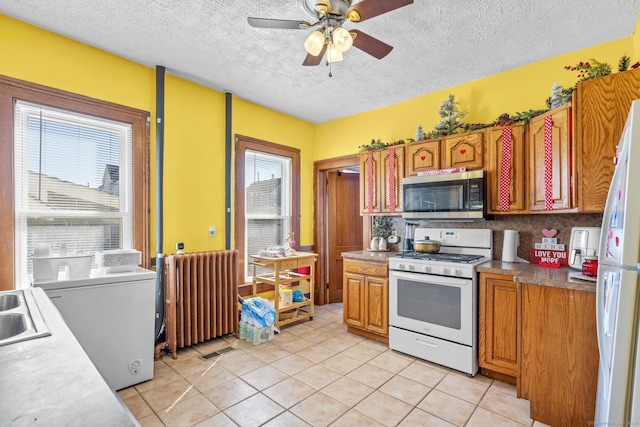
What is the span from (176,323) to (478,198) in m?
3.06

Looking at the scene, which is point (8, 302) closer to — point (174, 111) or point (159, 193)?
point (159, 193)

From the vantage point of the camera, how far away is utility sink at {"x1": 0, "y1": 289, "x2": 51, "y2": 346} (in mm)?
1064

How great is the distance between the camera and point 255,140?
12.9 feet

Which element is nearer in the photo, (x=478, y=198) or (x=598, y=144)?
(x=598, y=144)

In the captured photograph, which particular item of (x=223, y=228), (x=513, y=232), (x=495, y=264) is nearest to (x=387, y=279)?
(x=495, y=264)

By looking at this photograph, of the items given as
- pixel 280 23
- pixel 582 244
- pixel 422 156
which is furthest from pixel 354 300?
pixel 280 23

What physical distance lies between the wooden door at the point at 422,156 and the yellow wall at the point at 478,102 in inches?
16.9

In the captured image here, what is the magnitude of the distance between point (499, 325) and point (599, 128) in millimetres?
1567

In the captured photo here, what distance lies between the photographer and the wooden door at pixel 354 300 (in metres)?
3.35

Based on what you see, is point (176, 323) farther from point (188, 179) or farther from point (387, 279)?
point (387, 279)

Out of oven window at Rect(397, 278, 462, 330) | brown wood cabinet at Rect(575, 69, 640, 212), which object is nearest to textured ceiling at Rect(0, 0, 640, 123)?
brown wood cabinet at Rect(575, 69, 640, 212)

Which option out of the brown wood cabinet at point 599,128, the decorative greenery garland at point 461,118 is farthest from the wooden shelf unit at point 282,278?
the brown wood cabinet at point 599,128

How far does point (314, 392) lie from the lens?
2.29 metres

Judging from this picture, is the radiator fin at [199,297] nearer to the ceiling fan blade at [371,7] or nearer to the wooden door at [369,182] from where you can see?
the wooden door at [369,182]
